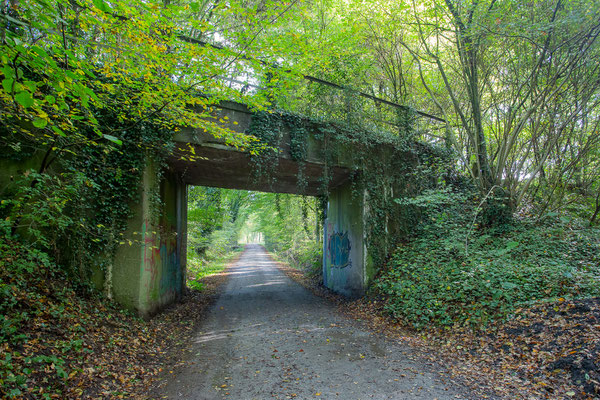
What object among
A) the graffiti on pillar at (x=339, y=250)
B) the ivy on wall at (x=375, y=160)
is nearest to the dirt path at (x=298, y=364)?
the graffiti on pillar at (x=339, y=250)

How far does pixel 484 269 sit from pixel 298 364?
181 inches

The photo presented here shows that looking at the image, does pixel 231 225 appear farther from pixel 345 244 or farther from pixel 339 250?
pixel 345 244

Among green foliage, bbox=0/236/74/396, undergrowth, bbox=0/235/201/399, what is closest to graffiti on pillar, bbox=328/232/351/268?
undergrowth, bbox=0/235/201/399

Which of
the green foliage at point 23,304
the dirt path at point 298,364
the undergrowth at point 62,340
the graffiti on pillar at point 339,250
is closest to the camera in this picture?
the green foliage at point 23,304

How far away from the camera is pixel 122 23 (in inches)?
170

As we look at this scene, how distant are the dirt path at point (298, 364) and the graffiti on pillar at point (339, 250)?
2793 millimetres

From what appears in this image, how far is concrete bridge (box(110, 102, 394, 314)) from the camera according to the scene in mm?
6656

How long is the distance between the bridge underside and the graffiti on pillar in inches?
75.7

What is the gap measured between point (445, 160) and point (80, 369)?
1097 cm

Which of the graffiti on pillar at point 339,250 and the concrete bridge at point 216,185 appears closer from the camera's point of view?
the concrete bridge at point 216,185

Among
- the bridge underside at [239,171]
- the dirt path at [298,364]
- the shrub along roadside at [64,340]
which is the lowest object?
the dirt path at [298,364]

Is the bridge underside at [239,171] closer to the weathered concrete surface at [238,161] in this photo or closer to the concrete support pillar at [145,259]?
the weathered concrete surface at [238,161]

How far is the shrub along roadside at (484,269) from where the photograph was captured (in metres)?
5.58

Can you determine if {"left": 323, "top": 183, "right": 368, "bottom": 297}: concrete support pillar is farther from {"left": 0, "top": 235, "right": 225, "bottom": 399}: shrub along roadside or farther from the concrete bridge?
{"left": 0, "top": 235, "right": 225, "bottom": 399}: shrub along roadside
